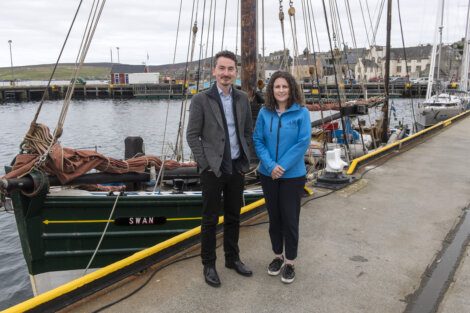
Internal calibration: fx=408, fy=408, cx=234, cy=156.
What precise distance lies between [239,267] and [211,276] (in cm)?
29

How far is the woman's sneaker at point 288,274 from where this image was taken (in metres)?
3.43

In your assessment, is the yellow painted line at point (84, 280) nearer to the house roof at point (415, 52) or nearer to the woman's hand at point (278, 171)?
the woman's hand at point (278, 171)

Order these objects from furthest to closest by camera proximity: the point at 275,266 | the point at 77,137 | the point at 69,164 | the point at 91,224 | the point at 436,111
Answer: the point at 77,137
the point at 436,111
the point at 91,224
the point at 69,164
the point at 275,266

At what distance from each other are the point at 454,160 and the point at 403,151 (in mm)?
1219

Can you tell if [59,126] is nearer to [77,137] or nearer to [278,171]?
[278,171]

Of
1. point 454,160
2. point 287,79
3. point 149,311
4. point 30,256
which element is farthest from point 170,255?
point 454,160

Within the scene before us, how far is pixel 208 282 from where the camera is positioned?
338 centimetres

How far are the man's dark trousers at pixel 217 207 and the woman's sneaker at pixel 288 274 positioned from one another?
0.46m

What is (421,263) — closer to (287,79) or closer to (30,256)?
(287,79)

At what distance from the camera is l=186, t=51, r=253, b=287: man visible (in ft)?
10.5

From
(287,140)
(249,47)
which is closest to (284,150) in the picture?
(287,140)

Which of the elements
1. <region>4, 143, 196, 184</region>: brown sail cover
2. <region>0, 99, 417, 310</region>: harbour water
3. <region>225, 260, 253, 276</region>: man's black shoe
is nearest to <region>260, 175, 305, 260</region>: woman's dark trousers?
<region>225, 260, 253, 276</region>: man's black shoe

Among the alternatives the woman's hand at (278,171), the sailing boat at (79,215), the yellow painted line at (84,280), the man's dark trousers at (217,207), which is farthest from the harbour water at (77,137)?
the woman's hand at (278,171)

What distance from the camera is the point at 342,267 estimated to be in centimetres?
373
